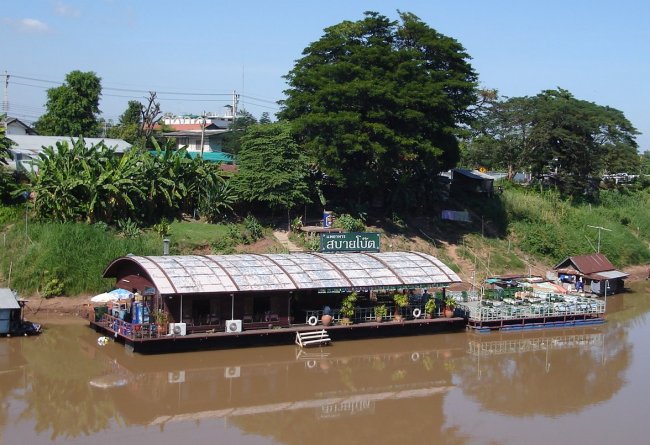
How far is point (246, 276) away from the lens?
29047 mm

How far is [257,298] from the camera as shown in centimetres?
2959

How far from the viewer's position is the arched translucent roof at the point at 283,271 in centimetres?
2803

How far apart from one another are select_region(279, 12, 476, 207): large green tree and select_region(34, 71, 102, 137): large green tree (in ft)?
69.3

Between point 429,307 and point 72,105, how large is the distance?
132 feet

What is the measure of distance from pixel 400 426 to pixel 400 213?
90.3 feet

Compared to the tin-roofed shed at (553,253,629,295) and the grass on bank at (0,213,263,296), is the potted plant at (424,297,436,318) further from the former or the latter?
the tin-roofed shed at (553,253,629,295)

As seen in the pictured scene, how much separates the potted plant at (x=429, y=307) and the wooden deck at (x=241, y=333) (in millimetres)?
334

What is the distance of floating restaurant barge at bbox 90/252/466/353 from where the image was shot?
27812 mm

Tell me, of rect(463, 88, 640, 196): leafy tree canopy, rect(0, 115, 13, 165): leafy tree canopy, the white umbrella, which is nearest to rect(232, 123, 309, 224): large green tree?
rect(0, 115, 13, 165): leafy tree canopy

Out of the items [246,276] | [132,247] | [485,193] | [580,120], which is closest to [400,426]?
[246,276]

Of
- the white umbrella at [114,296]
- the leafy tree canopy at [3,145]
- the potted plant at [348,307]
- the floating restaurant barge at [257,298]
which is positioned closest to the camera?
the floating restaurant barge at [257,298]

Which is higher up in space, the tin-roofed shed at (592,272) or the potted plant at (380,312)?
the tin-roofed shed at (592,272)

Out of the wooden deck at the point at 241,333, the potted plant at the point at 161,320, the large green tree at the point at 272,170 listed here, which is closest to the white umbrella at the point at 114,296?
the wooden deck at the point at 241,333

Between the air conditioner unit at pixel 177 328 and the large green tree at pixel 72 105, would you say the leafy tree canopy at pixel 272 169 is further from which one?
the large green tree at pixel 72 105
